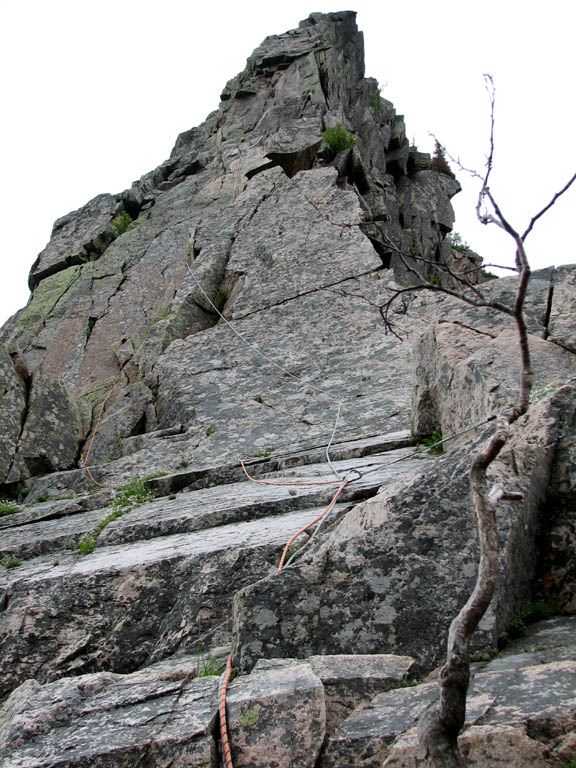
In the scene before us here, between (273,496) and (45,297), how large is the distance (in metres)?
14.5

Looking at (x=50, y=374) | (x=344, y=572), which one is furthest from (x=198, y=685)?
(x=50, y=374)

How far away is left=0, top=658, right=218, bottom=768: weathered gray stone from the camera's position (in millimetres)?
3193

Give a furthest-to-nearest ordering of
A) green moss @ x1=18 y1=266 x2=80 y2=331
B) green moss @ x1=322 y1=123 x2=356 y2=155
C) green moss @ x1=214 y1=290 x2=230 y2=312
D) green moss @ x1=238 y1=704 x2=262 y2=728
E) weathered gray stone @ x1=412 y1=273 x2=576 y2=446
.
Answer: green moss @ x1=18 y1=266 x2=80 y2=331 < green moss @ x1=322 y1=123 x2=356 y2=155 < green moss @ x1=214 y1=290 x2=230 y2=312 < weathered gray stone @ x1=412 y1=273 x2=576 y2=446 < green moss @ x1=238 y1=704 x2=262 y2=728

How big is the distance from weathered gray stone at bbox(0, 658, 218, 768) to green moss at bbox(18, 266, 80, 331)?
15.3 metres

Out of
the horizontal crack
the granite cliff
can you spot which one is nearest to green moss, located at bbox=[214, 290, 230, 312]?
the granite cliff

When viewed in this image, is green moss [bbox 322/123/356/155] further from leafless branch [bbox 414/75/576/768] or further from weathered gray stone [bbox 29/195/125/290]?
leafless branch [bbox 414/75/576/768]

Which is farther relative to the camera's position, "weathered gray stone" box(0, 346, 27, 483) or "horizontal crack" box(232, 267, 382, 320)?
"horizontal crack" box(232, 267, 382, 320)

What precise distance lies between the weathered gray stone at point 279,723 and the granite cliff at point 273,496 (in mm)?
11

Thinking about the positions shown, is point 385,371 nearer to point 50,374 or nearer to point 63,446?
point 63,446

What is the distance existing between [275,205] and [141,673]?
522 inches

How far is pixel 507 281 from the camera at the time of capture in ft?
28.0

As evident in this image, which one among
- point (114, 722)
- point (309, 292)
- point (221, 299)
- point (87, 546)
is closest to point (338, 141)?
point (221, 299)

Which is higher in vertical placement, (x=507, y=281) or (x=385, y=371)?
(x=507, y=281)

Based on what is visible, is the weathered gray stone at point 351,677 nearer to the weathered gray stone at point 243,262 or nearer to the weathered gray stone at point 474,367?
the weathered gray stone at point 474,367
